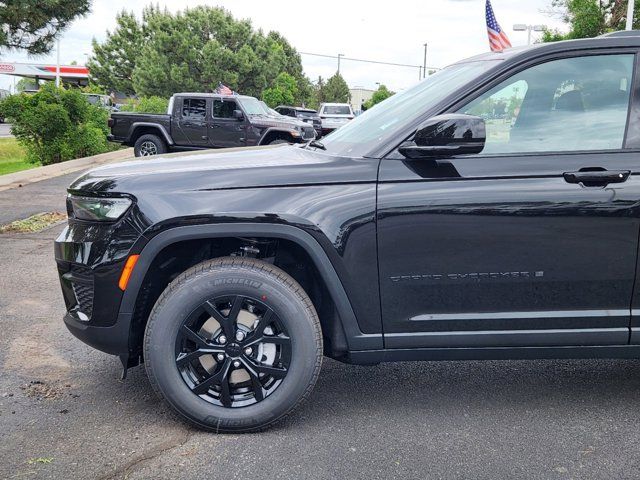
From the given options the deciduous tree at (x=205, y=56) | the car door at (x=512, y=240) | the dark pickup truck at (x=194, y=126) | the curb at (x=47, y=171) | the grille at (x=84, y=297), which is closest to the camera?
the car door at (x=512, y=240)

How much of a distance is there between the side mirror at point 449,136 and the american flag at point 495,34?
5555 millimetres

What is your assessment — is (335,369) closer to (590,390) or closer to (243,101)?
(590,390)

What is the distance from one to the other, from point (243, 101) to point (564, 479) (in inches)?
589

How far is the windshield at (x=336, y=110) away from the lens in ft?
105

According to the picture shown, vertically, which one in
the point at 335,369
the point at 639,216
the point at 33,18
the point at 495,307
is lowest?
the point at 335,369

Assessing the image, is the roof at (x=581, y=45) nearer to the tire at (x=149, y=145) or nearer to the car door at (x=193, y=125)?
the car door at (x=193, y=125)

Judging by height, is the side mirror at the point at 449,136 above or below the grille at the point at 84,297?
above

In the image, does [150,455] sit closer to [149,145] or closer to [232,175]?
[232,175]

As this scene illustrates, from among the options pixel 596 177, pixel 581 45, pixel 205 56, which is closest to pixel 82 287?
pixel 596 177

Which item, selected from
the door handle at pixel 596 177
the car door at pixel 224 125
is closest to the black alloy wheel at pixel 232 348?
the door handle at pixel 596 177

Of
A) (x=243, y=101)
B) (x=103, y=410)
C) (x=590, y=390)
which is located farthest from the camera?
(x=243, y=101)

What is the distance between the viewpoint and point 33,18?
10.0 metres

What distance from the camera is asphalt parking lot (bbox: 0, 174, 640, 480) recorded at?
2.87 metres

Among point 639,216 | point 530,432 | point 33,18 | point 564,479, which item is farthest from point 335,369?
point 33,18
